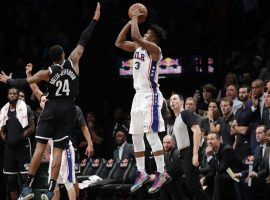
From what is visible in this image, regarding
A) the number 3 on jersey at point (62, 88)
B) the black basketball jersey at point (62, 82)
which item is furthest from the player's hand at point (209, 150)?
the number 3 on jersey at point (62, 88)

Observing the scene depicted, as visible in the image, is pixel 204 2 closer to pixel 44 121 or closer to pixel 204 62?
pixel 204 62

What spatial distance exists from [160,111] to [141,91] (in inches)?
16.6

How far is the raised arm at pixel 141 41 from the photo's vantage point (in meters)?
12.9

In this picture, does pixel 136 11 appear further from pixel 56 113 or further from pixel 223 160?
pixel 223 160

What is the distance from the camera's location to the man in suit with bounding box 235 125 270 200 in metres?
15.1

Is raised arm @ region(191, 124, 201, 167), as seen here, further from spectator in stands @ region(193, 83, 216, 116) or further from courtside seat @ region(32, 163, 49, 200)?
courtside seat @ region(32, 163, 49, 200)

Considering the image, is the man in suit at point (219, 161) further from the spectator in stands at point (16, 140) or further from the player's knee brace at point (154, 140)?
the spectator in stands at point (16, 140)

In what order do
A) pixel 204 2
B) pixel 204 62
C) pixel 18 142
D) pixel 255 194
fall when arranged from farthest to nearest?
pixel 204 2 → pixel 204 62 → pixel 18 142 → pixel 255 194

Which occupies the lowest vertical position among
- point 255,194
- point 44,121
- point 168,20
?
point 255,194

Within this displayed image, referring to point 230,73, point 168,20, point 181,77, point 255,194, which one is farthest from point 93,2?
point 255,194

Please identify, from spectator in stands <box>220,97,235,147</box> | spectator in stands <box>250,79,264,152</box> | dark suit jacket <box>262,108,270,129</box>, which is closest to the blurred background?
spectator in stands <box>220,97,235,147</box>

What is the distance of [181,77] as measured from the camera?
62.7ft

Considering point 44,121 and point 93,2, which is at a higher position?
point 93,2

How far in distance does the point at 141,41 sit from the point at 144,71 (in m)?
0.52
